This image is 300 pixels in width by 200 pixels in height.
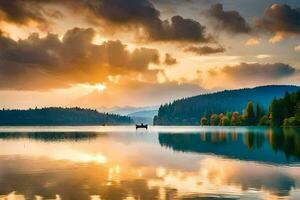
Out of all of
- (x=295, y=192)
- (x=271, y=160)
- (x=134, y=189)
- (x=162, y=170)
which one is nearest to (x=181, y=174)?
(x=162, y=170)

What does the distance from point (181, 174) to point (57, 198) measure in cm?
1549

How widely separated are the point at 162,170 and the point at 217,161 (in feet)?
40.0

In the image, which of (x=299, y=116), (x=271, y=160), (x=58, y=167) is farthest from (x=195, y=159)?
(x=299, y=116)

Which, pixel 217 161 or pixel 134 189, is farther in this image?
pixel 217 161

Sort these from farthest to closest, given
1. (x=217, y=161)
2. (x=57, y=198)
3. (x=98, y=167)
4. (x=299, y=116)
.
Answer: (x=299, y=116), (x=217, y=161), (x=98, y=167), (x=57, y=198)

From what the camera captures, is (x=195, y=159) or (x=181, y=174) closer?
(x=181, y=174)

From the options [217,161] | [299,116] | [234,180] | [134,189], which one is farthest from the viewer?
[299,116]

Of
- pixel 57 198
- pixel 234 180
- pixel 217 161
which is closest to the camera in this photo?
pixel 57 198

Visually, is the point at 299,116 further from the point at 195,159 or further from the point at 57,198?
the point at 57,198

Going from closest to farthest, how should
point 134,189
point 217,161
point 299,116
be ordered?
point 134,189
point 217,161
point 299,116

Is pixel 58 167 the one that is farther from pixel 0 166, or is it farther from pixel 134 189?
pixel 134 189

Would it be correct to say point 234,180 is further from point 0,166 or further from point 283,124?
point 283,124

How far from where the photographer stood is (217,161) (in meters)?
56.9

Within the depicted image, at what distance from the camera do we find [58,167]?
5059cm
